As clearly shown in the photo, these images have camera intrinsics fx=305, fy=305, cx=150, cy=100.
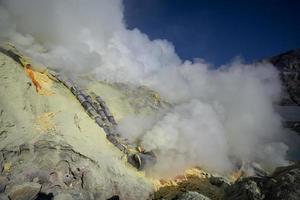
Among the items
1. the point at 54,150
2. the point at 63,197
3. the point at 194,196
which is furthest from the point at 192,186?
the point at 54,150

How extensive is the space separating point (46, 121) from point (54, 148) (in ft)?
9.98

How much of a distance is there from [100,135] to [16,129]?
6.62 meters

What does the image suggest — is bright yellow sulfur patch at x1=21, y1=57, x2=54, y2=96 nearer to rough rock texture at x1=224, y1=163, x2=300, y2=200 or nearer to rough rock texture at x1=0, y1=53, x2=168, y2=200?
rough rock texture at x1=0, y1=53, x2=168, y2=200

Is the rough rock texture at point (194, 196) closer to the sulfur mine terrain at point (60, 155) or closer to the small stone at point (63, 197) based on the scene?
the sulfur mine terrain at point (60, 155)

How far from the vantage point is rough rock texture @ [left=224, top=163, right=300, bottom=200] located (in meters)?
10.8

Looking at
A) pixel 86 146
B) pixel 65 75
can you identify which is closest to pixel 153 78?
pixel 65 75

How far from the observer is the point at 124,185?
21.9 m

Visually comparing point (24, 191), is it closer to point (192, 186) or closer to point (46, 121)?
point (46, 121)

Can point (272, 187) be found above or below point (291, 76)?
below

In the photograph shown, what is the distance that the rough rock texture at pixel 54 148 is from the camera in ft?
63.6

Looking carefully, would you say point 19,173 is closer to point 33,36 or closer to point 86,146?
point 86,146

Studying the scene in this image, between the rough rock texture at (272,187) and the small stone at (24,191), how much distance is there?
37.9ft

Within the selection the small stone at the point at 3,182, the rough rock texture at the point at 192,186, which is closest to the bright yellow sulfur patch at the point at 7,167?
the small stone at the point at 3,182

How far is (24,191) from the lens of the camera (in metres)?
18.0
